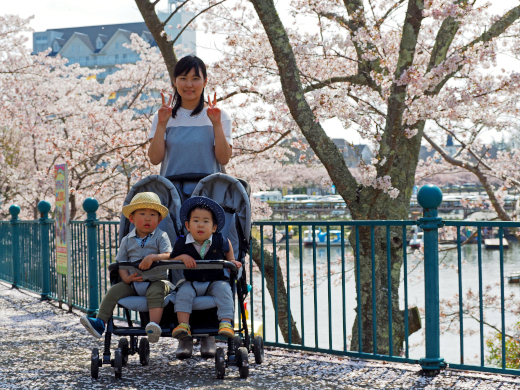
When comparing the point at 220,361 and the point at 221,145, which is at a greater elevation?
the point at 221,145

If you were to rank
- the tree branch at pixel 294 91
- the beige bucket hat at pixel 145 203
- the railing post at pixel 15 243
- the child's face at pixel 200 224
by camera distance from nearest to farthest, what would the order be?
the child's face at pixel 200 224 → the beige bucket hat at pixel 145 203 → the tree branch at pixel 294 91 → the railing post at pixel 15 243

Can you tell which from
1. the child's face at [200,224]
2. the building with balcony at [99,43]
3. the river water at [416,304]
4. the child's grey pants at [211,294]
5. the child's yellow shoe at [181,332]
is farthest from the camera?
the building with balcony at [99,43]

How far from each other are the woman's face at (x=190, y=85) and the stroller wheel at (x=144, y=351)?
169 cm

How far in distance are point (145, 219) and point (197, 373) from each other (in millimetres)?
1075

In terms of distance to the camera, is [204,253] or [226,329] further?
[204,253]

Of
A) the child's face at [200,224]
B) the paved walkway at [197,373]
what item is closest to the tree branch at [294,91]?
the paved walkway at [197,373]

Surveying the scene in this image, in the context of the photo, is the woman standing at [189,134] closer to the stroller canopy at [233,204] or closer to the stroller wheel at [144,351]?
the stroller canopy at [233,204]

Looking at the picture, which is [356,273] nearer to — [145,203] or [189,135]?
[189,135]

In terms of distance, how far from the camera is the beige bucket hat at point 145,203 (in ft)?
11.9

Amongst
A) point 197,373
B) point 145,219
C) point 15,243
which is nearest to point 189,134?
point 145,219

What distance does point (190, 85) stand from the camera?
3977 millimetres

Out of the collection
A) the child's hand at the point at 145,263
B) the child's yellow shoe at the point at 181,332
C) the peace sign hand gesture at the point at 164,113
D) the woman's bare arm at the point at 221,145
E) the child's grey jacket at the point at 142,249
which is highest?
the peace sign hand gesture at the point at 164,113

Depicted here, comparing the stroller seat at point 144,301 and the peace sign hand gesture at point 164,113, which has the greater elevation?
the peace sign hand gesture at point 164,113

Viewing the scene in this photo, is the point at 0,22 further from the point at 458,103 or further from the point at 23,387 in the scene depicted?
the point at 23,387
